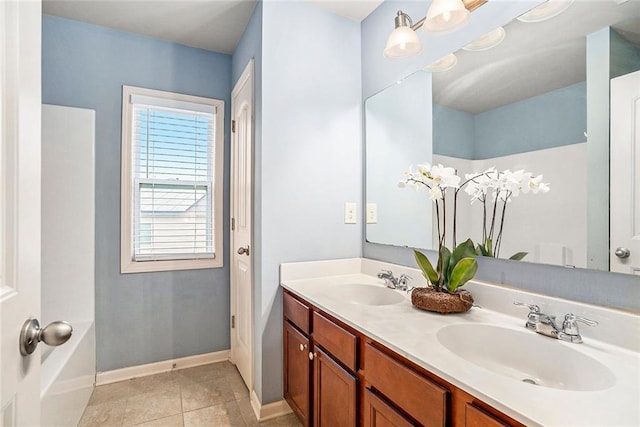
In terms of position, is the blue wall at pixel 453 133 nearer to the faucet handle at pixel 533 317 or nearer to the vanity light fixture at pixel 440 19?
the vanity light fixture at pixel 440 19

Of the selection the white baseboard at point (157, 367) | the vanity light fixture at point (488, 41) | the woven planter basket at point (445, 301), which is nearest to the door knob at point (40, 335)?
the woven planter basket at point (445, 301)

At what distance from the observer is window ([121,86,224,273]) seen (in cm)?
236

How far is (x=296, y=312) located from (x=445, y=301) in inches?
30.2

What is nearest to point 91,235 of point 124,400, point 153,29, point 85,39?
point 124,400

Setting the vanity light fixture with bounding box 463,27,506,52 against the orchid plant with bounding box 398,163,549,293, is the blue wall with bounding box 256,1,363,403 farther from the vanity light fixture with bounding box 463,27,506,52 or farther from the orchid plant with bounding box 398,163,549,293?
the vanity light fixture with bounding box 463,27,506,52

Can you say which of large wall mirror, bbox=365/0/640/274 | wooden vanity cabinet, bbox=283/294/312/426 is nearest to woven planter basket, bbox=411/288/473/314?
large wall mirror, bbox=365/0/640/274

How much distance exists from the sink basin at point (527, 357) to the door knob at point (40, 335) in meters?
1.02

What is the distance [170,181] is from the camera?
249 cm

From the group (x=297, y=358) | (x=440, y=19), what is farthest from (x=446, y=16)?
(x=297, y=358)

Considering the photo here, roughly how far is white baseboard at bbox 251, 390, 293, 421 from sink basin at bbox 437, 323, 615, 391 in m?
1.25

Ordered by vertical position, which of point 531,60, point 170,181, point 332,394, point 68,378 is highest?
point 531,60

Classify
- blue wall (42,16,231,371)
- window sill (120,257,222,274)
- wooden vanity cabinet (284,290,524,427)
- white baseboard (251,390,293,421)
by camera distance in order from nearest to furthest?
wooden vanity cabinet (284,290,524,427)
white baseboard (251,390,293,421)
blue wall (42,16,231,371)
window sill (120,257,222,274)

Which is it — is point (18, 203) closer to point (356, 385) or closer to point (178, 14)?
point (356, 385)

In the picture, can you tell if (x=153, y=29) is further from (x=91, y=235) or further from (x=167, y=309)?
(x=167, y=309)
